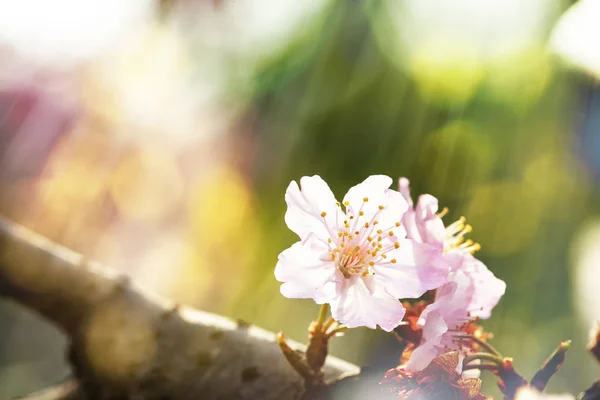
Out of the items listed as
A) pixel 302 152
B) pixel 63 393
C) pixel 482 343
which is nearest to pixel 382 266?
pixel 482 343

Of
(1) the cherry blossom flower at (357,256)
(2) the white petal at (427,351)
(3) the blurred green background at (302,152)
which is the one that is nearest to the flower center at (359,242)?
(1) the cherry blossom flower at (357,256)

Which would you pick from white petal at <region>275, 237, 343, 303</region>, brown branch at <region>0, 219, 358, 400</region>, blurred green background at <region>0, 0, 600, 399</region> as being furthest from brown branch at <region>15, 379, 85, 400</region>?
blurred green background at <region>0, 0, 600, 399</region>

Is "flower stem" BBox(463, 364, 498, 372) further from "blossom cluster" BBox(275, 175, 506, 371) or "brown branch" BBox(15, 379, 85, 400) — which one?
"brown branch" BBox(15, 379, 85, 400)

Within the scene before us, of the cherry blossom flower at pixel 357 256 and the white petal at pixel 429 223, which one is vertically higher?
the white petal at pixel 429 223

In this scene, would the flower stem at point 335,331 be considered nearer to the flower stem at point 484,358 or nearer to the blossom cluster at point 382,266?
the blossom cluster at point 382,266

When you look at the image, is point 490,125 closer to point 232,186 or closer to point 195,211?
point 232,186

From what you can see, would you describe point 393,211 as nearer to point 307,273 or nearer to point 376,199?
point 376,199

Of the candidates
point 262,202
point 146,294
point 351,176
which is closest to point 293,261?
point 146,294
